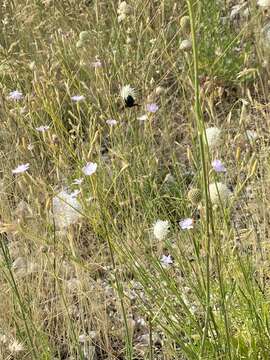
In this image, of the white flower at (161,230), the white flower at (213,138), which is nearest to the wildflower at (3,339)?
the white flower at (161,230)

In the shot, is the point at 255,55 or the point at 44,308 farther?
the point at 255,55

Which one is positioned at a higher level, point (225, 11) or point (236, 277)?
point (225, 11)

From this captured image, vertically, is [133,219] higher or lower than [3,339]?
higher

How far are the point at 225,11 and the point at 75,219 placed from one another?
6.66ft

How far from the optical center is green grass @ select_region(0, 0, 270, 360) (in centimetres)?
145

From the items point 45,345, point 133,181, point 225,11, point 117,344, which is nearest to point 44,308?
point 117,344

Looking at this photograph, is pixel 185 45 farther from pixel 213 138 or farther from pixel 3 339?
pixel 3 339

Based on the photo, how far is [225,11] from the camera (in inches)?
145

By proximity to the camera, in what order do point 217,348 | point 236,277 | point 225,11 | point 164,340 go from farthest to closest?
point 225,11 → point 164,340 → point 236,277 → point 217,348

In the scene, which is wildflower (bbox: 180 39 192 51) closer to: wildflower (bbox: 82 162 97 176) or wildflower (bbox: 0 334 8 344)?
wildflower (bbox: 82 162 97 176)

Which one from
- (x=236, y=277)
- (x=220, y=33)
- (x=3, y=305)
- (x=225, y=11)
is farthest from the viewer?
(x=225, y=11)

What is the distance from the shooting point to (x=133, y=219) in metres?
1.82

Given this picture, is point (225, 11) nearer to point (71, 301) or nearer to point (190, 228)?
point (71, 301)

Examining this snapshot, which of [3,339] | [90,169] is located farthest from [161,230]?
[3,339]
